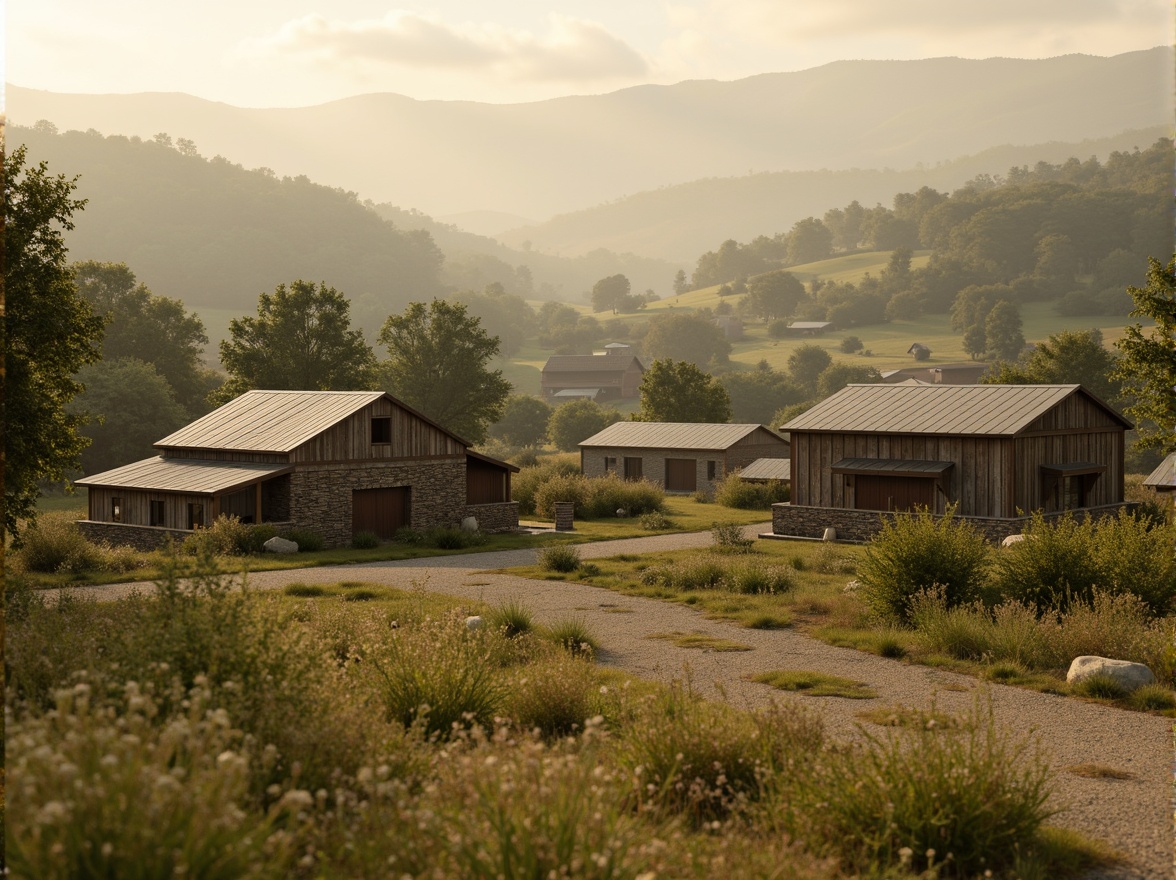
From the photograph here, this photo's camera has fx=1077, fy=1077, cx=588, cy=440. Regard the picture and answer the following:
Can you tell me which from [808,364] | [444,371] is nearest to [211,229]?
[808,364]

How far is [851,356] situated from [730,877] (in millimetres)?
135516

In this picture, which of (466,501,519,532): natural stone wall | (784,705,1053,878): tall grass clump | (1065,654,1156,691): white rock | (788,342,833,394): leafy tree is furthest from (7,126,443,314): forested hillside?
(784,705,1053,878): tall grass clump

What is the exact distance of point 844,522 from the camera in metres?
35.7

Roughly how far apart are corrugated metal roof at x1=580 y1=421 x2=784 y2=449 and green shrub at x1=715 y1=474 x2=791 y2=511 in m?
5.00

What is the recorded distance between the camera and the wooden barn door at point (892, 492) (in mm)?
33938

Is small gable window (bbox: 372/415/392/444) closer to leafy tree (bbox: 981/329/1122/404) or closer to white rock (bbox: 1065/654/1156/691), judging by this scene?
white rock (bbox: 1065/654/1156/691)

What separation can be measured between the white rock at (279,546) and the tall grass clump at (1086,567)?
20009 mm

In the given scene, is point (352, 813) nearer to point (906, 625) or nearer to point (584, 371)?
point (906, 625)

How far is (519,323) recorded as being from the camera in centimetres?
19412

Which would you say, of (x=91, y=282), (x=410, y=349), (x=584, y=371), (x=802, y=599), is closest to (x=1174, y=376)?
(x=802, y=599)

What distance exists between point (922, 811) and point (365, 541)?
2793 centimetres

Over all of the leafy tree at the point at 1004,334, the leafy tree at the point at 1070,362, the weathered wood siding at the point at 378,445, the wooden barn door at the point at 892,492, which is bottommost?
the wooden barn door at the point at 892,492

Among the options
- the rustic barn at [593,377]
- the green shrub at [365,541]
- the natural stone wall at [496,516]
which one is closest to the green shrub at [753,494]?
the natural stone wall at [496,516]

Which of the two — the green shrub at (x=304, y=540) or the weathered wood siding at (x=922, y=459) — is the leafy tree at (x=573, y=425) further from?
the green shrub at (x=304, y=540)
